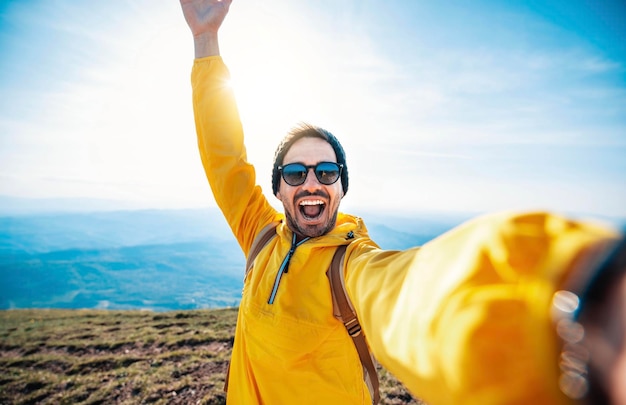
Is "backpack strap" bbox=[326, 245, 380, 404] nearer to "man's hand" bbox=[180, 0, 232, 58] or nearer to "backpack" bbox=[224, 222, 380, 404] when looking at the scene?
"backpack" bbox=[224, 222, 380, 404]

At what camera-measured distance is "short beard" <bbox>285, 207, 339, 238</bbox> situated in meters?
3.30

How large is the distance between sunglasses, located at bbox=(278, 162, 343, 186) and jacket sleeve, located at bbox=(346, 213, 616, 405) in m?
2.42

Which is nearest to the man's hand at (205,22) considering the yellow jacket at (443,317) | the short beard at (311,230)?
the short beard at (311,230)

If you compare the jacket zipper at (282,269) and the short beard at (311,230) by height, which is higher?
the short beard at (311,230)

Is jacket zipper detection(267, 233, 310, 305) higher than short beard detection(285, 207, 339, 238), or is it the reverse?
short beard detection(285, 207, 339, 238)

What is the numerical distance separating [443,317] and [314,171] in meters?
2.80

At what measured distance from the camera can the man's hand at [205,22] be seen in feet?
13.7

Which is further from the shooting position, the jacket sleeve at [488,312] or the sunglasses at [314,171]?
the sunglasses at [314,171]

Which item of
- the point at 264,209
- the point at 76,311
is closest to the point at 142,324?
the point at 76,311

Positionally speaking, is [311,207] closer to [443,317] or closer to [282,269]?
[282,269]

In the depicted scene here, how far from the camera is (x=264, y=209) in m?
4.40

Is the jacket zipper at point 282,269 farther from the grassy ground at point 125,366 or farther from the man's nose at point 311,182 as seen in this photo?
the grassy ground at point 125,366

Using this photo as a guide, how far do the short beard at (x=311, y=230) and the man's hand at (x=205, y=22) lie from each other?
8.96 feet

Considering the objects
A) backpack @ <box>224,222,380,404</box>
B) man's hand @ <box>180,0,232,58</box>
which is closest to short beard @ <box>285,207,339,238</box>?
backpack @ <box>224,222,380,404</box>
